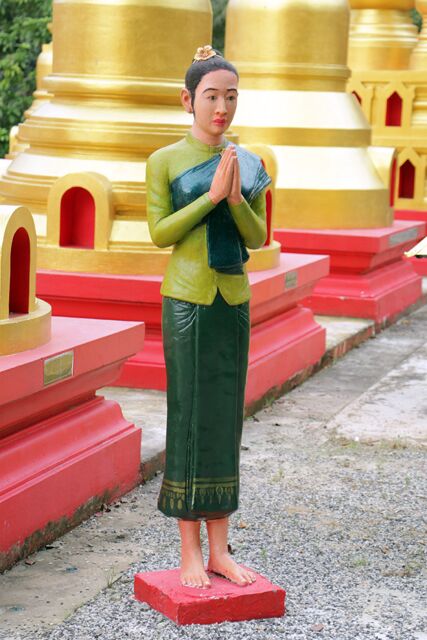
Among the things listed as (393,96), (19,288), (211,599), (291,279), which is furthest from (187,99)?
(393,96)

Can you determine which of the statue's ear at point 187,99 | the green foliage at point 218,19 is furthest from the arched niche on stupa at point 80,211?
the green foliage at point 218,19

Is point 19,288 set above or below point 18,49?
below

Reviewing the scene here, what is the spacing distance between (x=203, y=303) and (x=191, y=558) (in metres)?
0.75

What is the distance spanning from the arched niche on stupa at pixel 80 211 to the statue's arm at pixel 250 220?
2.56 meters

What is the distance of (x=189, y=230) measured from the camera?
12.2 ft

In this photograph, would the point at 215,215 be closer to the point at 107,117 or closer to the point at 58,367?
the point at 58,367

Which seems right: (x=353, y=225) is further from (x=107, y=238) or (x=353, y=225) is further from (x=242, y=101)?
(x=107, y=238)

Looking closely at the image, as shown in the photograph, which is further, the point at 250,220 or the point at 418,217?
the point at 418,217

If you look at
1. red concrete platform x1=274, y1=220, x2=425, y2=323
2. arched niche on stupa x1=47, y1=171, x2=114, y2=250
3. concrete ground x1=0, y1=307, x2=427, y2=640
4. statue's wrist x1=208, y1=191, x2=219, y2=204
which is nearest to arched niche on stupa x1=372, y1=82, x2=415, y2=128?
red concrete platform x1=274, y1=220, x2=425, y2=323

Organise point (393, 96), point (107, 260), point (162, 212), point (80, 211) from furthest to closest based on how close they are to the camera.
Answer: point (393, 96)
point (80, 211)
point (107, 260)
point (162, 212)

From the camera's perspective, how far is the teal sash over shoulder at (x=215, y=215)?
371 centimetres

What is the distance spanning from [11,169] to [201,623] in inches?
143

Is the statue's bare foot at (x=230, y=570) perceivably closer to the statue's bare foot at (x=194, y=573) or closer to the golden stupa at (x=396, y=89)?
the statue's bare foot at (x=194, y=573)

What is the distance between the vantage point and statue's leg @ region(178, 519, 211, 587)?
3.76 meters
